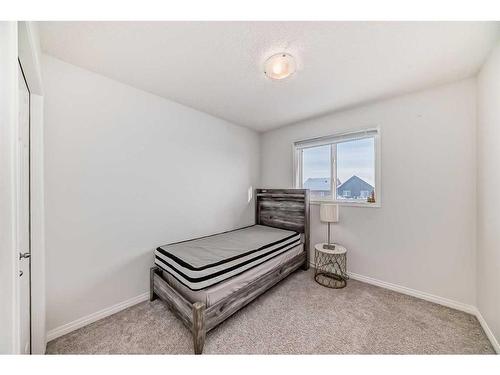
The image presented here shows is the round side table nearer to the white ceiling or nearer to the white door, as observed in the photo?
the white ceiling

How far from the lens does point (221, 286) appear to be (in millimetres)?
1510

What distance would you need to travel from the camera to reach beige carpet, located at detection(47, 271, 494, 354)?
53.8 inches

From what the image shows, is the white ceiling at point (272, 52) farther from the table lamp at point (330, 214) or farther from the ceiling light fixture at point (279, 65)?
the table lamp at point (330, 214)

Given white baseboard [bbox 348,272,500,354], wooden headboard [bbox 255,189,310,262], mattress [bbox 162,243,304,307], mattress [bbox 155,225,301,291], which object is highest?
wooden headboard [bbox 255,189,310,262]

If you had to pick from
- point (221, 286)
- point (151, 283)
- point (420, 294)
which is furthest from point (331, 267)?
point (151, 283)

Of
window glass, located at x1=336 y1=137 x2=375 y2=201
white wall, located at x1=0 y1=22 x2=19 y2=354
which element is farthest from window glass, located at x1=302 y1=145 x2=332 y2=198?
white wall, located at x1=0 y1=22 x2=19 y2=354

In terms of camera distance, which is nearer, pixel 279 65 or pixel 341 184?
pixel 279 65

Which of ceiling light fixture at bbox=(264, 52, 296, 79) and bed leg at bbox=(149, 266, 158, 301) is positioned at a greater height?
ceiling light fixture at bbox=(264, 52, 296, 79)

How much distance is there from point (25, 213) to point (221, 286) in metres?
1.45

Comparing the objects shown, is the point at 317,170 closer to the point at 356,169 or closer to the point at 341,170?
the point at 341,170

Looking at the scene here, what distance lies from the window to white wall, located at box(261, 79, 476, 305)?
0.41 feet

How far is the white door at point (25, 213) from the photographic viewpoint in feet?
3.69

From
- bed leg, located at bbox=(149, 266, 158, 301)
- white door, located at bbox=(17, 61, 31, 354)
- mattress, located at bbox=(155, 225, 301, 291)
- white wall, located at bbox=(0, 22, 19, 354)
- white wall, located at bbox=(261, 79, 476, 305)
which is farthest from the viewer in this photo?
bed leg, located at bbox=(149, 266, 158, 301)
